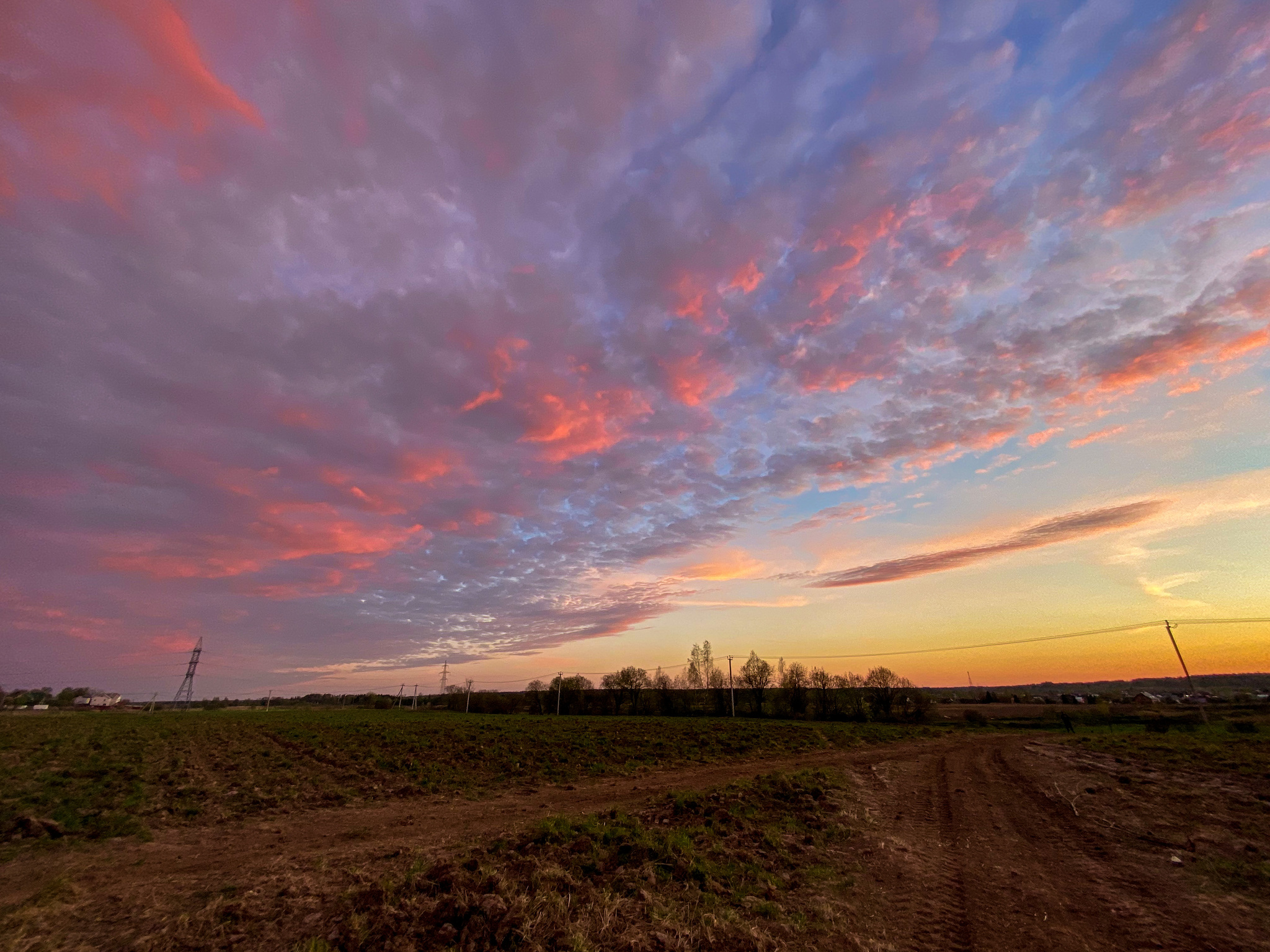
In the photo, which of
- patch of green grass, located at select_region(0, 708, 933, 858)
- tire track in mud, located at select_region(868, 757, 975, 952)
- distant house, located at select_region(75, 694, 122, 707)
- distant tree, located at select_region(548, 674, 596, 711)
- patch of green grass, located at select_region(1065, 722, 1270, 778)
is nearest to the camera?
tire track in mud, located at select_region(868, 757, 975, 952)

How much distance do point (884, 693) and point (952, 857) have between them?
83.7m

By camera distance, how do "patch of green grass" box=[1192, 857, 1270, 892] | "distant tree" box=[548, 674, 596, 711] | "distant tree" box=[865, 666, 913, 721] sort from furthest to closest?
"distant tree" box=[548, 674, 596, 711] < "distant tree" box=[865, 666, 913, 721] < "patch of green grass" box=[1192, 857, 1270, 892]

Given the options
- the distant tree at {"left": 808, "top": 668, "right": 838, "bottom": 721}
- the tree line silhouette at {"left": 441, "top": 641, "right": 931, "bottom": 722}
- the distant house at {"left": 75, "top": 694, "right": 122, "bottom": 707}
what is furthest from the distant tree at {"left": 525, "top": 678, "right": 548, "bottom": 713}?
the distant house at {"left": 75, "top": 694, "right": 122, "bottom": 707}

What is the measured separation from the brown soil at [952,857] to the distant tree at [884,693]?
68.0 m

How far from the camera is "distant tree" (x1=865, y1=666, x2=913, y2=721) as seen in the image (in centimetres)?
8281

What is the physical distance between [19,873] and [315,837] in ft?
21.0

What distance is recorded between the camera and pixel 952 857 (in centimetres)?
1241

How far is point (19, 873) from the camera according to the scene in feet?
41.4

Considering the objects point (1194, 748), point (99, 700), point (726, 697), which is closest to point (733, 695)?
point (726, 697)

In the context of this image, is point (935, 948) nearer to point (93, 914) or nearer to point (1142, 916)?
point (1142, 916)

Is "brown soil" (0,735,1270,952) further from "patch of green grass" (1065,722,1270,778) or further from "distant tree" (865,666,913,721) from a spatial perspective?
"distant tree" (865,666,913,721)

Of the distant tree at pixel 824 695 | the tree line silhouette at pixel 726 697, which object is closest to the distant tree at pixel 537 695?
the tree line silhouette at pixel 726 697

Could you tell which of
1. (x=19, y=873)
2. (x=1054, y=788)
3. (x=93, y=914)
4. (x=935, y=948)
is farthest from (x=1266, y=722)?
(x=19, y=873)

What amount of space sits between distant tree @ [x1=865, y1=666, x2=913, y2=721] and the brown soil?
6796 cm
